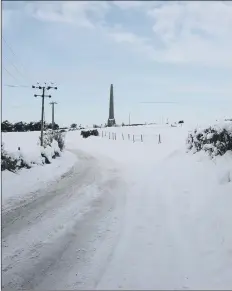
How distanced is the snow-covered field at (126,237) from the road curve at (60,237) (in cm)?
1

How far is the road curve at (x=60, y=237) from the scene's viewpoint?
5.21 metres

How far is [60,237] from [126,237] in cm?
109

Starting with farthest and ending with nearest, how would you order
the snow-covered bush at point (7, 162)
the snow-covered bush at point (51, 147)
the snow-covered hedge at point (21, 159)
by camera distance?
the snow-covered bush at point (51, 147)
the snow-covered hedge at point (21, 159)
the snow-covered bush at point (7, 162)

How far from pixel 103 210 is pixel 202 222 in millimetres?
2320

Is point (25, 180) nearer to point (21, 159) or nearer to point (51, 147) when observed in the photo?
point (21, 159)

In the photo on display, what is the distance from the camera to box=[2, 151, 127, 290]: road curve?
5.21m

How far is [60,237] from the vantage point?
7039mm

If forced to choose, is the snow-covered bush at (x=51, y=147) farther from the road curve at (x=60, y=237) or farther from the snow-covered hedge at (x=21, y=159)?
the road curve at (x=60, y=237)

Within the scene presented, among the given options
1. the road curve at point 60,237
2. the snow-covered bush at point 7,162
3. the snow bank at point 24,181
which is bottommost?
the snow bank at point 24,181

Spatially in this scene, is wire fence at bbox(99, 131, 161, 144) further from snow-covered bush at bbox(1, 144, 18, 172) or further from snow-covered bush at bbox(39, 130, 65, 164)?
snow-covered bush at bbox(1, 144, 18, 172)

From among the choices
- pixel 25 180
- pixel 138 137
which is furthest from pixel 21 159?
pixel 138 137

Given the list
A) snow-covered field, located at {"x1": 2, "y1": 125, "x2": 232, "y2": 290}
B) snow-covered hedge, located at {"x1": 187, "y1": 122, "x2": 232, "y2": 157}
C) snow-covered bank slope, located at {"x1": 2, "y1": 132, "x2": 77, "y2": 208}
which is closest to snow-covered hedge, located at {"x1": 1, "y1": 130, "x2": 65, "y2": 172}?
snow-covered bank slope, located at {"x1": 2, "y1": 132, "x2": 77, "y2": 208}

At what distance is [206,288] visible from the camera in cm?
476

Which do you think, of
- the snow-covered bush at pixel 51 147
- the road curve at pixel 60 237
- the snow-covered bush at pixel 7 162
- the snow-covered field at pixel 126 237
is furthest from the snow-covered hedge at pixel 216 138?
the snow-covered bush at pixel 51 147
